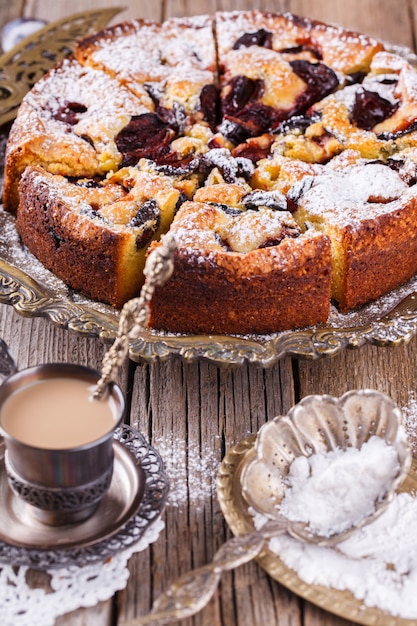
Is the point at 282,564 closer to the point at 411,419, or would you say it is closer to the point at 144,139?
the point at 411,419

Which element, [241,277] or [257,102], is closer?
[241,277]

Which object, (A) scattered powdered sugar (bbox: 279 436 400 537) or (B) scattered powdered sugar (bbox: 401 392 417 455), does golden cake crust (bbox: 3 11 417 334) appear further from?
(A) scattered powdered sugar (bbox: 279 436 400 537)

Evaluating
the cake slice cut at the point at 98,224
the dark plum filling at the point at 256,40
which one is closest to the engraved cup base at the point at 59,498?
the cake slice cut at the point at 98,224

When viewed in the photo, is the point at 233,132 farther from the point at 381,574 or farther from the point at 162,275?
the point at 381,574

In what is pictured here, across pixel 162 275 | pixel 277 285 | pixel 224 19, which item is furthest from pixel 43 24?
pixel 162 275

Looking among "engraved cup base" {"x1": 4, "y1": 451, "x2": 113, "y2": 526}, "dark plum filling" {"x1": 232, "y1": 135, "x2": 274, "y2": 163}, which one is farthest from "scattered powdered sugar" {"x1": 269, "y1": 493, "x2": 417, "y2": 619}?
"dark plum filling" {"x1": 232, "y1": 135, "x2": 274, "y2": 163}

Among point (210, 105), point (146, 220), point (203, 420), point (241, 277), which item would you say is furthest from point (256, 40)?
point (203, 420)

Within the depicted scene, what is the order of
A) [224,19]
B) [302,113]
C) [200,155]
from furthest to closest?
[224,19] → [302,113] → [200,155]

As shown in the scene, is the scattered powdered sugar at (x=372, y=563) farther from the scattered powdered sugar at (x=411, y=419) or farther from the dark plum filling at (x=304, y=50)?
the dark plum filling at (x=304, y=50)
